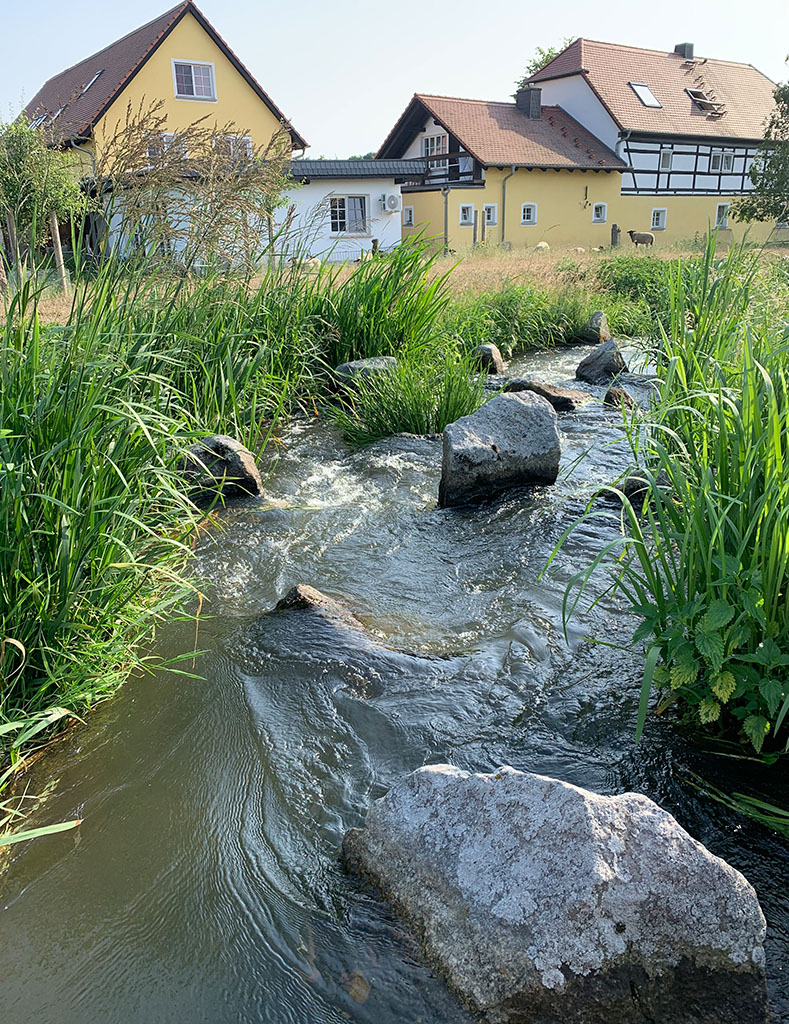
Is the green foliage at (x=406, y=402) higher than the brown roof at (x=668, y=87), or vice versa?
the brown roof at (x=668, y=87)

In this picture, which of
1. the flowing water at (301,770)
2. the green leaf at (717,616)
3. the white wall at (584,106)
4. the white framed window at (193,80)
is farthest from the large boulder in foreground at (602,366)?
the white wall at (584,106)

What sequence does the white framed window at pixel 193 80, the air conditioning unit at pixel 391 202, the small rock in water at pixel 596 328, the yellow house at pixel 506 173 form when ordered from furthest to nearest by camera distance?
the yellow house at pixel 506 173, the air conditioning unit at pixel 391 202, the white framed window at pixel 193 80, the small rock in water at pixel 596 328

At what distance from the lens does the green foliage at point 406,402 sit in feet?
20.7

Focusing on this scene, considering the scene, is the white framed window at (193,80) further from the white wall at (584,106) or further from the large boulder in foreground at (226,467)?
the large boulder in foreground at (226,467)

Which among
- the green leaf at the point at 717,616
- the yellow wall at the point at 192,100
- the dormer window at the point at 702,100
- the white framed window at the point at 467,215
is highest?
the dormer window at the point at 702,100

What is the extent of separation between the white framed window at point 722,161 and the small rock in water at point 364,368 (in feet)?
114

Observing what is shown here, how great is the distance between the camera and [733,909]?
5.64ft

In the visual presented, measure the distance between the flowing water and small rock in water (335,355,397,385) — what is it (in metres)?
2.43

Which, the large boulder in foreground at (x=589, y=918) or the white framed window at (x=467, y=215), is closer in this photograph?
the large boulder in foreground at (x=589, y=918)

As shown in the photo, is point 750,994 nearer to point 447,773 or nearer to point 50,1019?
point 447,773

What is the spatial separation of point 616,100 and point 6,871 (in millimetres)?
37058

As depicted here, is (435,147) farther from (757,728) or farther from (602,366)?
(757,728)

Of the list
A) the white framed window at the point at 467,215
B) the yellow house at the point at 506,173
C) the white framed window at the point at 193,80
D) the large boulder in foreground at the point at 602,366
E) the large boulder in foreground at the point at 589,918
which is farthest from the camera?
the white framed window at the point at 467,215

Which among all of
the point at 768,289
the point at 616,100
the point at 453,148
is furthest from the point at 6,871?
→ the point at 616,100
